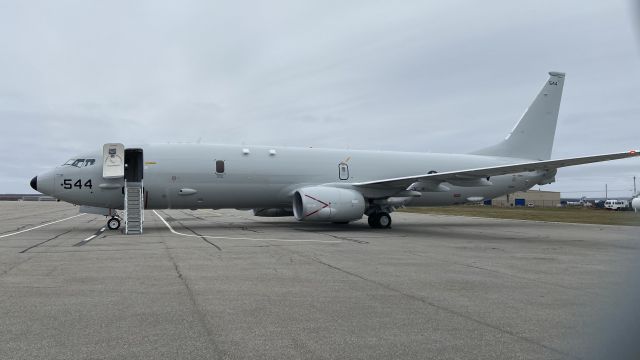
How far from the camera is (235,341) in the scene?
4.45m

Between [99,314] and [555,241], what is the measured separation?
45.0 feet

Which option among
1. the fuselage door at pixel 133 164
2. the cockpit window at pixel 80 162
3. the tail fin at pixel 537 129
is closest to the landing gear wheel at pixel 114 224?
the fuselage door at pixel 133 164

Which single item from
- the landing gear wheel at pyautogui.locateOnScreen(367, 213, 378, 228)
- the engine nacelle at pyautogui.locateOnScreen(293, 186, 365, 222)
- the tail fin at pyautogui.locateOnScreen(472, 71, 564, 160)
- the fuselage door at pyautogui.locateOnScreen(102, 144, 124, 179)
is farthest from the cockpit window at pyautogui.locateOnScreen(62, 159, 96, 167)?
the tail fin at pyautogui.locateOnScreen(472, 71, 564, 160)

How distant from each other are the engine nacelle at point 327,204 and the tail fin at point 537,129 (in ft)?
35.1

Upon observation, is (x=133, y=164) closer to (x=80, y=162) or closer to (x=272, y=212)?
(x=80, y=162)

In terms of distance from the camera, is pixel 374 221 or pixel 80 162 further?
pixel 374 221

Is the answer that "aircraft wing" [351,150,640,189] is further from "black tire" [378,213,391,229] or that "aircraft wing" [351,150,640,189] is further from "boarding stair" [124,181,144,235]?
"boarding stair" [124,181,144,235]

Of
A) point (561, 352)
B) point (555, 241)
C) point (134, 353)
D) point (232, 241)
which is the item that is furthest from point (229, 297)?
point (555, 241)

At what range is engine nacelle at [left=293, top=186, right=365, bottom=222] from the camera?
18.3 m

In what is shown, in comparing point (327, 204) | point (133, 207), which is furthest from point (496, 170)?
point (133, 207)

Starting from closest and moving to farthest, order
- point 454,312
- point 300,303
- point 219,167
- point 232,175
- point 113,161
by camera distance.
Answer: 1. point 454,312
2. point 300,303
3. point 113,161
4. point 219,167
5. point 232,175

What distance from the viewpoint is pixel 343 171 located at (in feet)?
70.3

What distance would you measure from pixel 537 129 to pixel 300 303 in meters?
22.5

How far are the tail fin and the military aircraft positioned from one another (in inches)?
192
